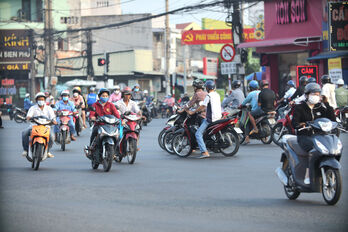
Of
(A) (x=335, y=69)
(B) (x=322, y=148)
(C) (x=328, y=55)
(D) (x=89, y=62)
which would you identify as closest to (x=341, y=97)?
(A) (x=335, y=69)

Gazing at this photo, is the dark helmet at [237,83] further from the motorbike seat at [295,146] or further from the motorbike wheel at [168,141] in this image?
the motorbike seat at [295,146]

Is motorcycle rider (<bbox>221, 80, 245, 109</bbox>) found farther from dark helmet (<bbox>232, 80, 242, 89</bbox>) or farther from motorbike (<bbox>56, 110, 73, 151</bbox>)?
motorbike (<bbox>56, 110, 73, 151</bbox>)

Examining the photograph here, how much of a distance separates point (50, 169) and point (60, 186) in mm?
2856

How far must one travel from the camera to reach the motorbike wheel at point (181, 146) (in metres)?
15.5

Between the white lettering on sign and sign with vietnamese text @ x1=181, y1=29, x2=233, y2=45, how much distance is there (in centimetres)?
1256

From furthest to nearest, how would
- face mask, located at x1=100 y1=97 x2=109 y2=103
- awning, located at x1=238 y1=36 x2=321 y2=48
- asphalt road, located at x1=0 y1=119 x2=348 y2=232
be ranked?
1. awning, located at x1=238 y1=36 x2=321 y2=48
2. face mask, located at x1=100 y1=97 x2=109 y2=103
3. asphalt road, located at x1=0 y1=119 x2=348 y2=232

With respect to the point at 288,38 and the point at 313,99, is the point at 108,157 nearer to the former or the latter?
the point at 313,99

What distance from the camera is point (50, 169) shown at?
1341cm

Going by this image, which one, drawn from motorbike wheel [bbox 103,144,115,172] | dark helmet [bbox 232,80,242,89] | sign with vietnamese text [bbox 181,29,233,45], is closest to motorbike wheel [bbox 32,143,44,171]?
motorbike wheel [bbox 103,144,115,172]

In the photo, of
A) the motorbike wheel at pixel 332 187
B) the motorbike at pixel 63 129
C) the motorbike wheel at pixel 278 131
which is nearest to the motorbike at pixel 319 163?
the motorbike wheel at pixel 332 187

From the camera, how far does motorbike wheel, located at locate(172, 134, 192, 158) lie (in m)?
15.5

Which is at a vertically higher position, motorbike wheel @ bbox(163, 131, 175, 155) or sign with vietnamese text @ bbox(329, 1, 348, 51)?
sign with vietnamese text @ bbox(329, 1, 348, 51)

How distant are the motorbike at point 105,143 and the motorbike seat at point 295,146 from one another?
4404mm

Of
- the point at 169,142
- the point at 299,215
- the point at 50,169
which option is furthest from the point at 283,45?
the point at 299,215
